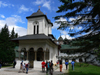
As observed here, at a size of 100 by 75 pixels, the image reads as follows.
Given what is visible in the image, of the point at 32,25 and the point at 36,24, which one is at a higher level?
the point at 36,24

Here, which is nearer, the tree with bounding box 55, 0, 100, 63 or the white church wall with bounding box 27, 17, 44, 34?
the tree with bounding box 55, 0, 100, 63

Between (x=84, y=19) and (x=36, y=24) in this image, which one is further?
(x=36, y=24)

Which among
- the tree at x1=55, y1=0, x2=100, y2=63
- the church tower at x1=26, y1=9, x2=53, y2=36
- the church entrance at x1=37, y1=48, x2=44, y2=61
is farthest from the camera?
the church entrance at x1=37, y1=48, x2=44, y2=61

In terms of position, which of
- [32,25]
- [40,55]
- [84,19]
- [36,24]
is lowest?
[40,55]

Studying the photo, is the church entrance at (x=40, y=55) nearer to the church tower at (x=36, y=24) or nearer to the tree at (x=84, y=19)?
the church tower at (x=36, y=24)

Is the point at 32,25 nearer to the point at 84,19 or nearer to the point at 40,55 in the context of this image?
the point at 40,55

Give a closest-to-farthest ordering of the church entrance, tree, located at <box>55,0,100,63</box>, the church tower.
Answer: tree, located at <box>55,0,100,63</box> → the church tower → the church entrance

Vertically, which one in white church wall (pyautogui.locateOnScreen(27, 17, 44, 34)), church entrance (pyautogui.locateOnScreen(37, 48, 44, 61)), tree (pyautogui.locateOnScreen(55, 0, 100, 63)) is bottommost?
church entrance (pyautogui.locateOnScreen(37, 48, 44, 61))

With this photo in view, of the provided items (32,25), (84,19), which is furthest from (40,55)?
(84,19)

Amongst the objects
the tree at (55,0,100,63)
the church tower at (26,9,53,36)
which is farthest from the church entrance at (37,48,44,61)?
the tree at (55,0,100,63)

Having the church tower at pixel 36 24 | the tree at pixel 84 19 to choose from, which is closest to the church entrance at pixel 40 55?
the church tower at pixel 36 24

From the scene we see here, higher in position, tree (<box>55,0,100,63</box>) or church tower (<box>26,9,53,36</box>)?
church tower (<box>26,9,53,36</box>)

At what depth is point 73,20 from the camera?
26.6 feet

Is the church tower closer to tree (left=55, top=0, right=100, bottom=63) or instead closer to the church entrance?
the church entrance
